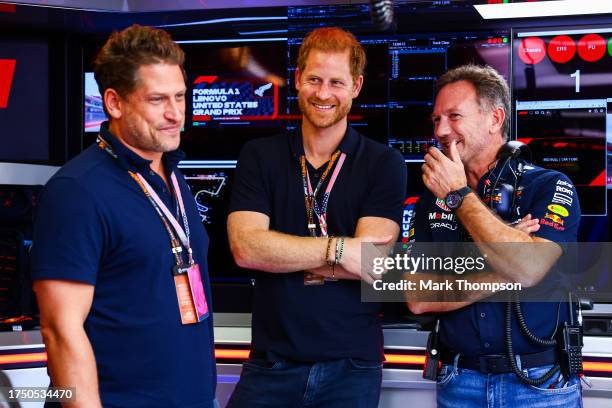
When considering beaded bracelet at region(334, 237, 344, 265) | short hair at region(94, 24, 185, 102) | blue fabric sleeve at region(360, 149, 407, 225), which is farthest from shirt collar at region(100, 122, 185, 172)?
blue fabric sleeve at region(360, 149, 407, 225)

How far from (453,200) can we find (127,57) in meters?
1.04

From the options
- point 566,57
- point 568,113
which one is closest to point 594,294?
point 568,113

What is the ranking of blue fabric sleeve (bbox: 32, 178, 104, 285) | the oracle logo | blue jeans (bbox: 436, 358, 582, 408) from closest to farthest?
blue fabric sleeve (bbox: 32, 178, 104, 285)
blue jeans (bbox: 436, 358, 582, 408)
the oracle logo

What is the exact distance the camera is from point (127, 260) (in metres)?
1.78

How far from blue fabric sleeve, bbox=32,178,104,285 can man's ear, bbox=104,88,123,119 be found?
239 mm

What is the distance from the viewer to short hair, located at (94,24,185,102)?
1.87 meters

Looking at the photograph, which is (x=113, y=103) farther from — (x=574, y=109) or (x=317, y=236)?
(x=574, y=109)

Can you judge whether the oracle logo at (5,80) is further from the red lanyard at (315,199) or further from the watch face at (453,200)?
the watch face at (453,200)

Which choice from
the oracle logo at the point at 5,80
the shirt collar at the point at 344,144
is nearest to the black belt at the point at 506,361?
the shirt collar at the point at 344,144

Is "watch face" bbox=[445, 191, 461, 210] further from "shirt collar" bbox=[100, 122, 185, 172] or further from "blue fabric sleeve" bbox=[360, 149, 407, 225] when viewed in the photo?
"shirt collar" bbox=[100, 122, 185, 172]

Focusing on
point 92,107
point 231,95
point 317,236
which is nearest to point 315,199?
point 317,236

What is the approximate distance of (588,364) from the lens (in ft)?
10.3

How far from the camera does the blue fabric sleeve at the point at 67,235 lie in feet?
5.51

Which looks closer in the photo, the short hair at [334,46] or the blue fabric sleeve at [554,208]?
the blue fabric sleeve at [554,208]
